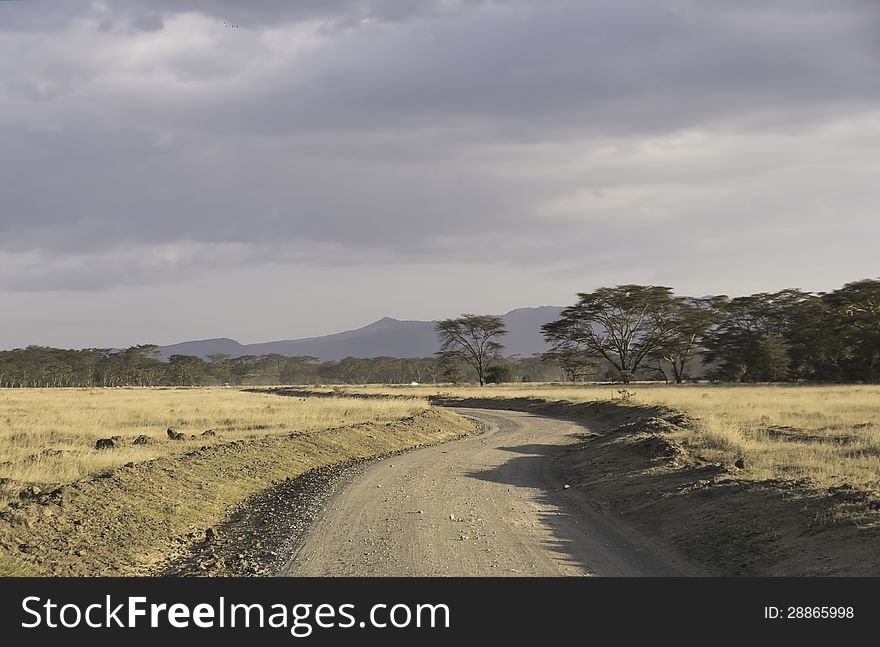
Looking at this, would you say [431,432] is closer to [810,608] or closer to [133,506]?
[133,506]

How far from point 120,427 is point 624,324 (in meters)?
67.1

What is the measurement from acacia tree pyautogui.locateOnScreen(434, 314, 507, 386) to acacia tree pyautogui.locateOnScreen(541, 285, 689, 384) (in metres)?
17.5

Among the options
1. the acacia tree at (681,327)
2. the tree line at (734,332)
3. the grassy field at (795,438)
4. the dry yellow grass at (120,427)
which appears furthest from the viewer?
the acacia tree at (681,327)

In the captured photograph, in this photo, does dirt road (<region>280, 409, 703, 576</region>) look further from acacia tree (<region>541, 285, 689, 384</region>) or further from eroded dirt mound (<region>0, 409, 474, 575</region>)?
acacia tree (<region>541, 285, 689, 384</region>)

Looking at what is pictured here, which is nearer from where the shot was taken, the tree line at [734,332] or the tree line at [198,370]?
the tree line at [734,332]

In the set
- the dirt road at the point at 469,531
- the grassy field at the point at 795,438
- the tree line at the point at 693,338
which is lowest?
the dirt road at the point at 469,531

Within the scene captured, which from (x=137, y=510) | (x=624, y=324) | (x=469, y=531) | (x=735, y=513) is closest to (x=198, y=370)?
(x=624, y=324)

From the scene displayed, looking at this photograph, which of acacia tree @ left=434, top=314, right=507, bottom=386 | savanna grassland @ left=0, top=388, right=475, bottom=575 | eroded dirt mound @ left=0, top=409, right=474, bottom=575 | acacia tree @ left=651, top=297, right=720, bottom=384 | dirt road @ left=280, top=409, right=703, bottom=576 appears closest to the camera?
dirt road @ left=280, top=409, right=703, bottom=576

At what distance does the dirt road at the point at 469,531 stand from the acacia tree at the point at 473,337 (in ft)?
281

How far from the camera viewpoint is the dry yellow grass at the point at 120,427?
18109mm

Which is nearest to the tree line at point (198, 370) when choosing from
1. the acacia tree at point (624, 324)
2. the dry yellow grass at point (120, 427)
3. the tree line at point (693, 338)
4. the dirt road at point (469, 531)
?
the tree line at point (693, 338)

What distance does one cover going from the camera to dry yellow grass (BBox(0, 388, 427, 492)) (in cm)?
1811

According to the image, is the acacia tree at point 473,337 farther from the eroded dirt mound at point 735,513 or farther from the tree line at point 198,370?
the eroded dirt mound at point 735,513

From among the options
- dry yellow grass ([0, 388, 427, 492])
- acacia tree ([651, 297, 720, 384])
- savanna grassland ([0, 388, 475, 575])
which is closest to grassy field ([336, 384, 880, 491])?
savanna grassland ([0, 388, 475, 575])
